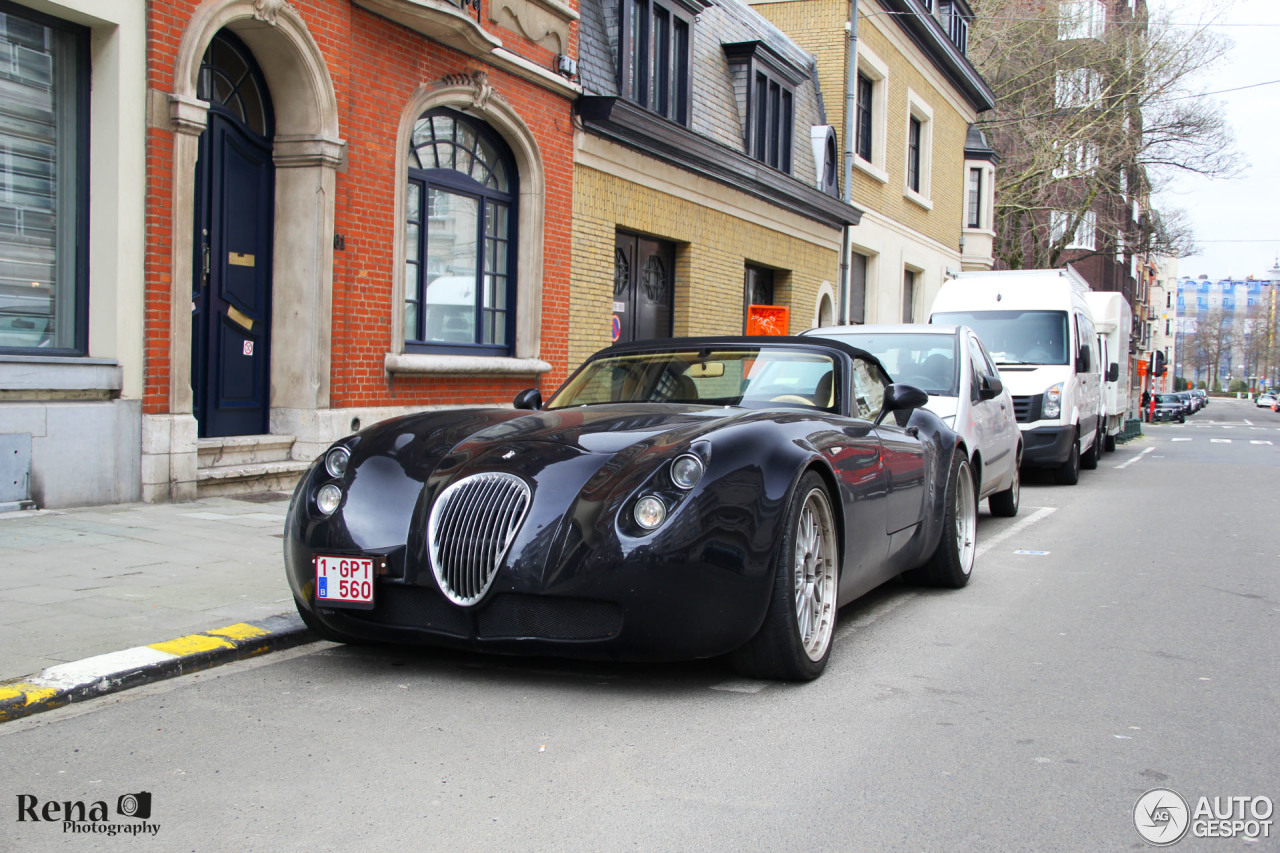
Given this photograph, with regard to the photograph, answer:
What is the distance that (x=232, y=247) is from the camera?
9.81m

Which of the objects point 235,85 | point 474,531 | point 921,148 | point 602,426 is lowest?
point 474,531

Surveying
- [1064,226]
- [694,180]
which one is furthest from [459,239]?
[1064,226]

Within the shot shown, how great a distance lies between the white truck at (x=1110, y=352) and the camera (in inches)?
769

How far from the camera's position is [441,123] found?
39.8 ft

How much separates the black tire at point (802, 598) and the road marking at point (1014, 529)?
3.65m

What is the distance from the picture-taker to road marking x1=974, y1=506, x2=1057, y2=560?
8570 millimetres

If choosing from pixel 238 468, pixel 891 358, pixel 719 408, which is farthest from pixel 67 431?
pixel 891 358

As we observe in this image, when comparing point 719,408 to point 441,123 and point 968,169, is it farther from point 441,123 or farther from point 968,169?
point 968,169

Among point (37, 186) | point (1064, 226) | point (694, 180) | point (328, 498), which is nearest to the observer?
point (328, 498)

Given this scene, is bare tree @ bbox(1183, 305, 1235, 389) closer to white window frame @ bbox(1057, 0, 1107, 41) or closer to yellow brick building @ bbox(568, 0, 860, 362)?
white window frame @ bbox(1057, 0, 1107, 41)

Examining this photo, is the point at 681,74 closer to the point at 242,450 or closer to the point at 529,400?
the point at 242,450

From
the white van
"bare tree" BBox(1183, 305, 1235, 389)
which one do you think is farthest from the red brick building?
"bare tree" BBox(1183, 305, 1235, 389)

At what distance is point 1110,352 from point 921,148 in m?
10.2

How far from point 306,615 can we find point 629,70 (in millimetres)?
11597
